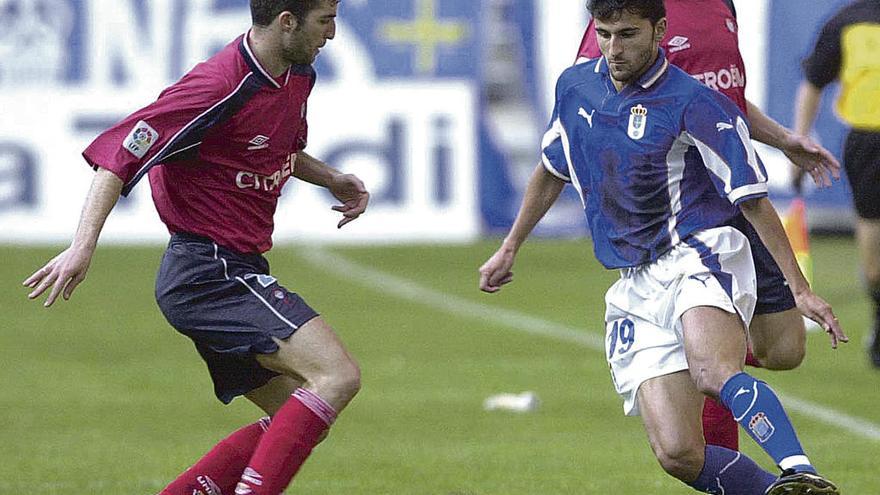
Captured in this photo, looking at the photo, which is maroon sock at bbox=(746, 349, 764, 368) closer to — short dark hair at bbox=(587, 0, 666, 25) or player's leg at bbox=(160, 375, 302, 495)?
short dark hair at bbox=(587, 0, 666, 25)

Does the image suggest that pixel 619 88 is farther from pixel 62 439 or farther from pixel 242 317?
pixel 62 439

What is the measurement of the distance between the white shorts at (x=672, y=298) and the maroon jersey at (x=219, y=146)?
132 cm

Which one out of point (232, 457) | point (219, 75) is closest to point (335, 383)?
point (232, 457)

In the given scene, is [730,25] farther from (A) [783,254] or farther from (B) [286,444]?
(B) [286,444]

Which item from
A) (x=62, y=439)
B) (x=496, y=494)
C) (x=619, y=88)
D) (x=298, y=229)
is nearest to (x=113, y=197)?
(x=619, y=88)

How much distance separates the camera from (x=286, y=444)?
5.82 metres

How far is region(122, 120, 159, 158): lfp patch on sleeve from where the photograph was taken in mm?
5770

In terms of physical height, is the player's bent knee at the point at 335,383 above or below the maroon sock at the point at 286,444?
above

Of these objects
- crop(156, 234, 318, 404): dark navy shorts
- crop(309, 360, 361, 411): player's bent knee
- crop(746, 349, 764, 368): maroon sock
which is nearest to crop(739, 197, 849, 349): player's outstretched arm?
crop(746, 349, 764, 368): maroon sock

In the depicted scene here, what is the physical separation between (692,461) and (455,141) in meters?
13.2

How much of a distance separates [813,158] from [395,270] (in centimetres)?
1026

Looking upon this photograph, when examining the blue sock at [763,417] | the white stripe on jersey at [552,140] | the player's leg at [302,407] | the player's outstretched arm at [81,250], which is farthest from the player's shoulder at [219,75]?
the blue sock at [763,417]

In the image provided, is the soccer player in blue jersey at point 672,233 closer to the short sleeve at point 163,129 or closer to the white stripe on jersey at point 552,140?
the white stripe on jersey at point 552,140

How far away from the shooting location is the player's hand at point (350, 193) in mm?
6750
